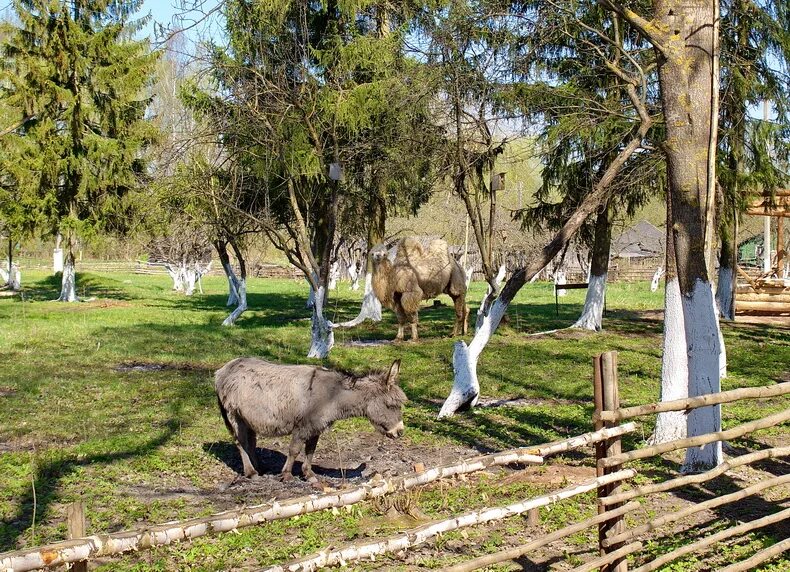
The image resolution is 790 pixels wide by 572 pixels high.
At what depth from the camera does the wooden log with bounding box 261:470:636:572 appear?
3947mm

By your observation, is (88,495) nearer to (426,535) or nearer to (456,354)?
(426,535)

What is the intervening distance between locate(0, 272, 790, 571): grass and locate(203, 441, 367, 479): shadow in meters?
0.05

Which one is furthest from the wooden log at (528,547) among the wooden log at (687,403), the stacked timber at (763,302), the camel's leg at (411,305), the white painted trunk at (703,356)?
the stacked timber at (763,302)

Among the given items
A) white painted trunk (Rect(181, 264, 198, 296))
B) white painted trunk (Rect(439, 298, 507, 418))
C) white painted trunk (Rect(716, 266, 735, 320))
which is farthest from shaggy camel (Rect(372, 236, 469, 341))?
white painted trunk (Rect(181, 264, 198, 296))

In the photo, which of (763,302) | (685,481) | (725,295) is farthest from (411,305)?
(685,481)

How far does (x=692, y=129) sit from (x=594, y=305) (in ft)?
44.3

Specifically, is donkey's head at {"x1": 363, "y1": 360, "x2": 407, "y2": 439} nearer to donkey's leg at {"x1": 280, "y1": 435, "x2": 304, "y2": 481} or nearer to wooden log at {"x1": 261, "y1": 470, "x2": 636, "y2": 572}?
donkey's leg at {"x1": 280, "y1": 435, "x2": 304, "y2": 481}

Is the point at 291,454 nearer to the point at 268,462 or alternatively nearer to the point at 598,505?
the point at 268,462

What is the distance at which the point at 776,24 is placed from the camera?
15664 millimetres

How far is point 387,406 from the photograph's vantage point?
764 centimetres

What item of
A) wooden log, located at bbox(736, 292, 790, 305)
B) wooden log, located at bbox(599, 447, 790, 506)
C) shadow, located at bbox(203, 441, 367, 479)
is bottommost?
shadow, located at bbox(203, 441, 367, 479)

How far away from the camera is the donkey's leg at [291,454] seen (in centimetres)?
774

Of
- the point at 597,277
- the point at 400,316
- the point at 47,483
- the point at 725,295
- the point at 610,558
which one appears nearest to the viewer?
the point at 610,558

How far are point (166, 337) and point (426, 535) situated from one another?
16.0m
